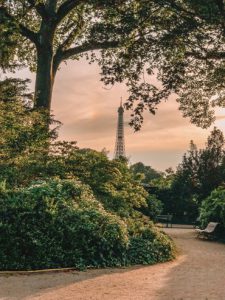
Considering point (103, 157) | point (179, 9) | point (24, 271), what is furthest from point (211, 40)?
point (24, 271)

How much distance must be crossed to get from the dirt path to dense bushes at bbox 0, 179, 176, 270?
701 mm

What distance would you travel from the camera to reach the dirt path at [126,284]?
7746mm

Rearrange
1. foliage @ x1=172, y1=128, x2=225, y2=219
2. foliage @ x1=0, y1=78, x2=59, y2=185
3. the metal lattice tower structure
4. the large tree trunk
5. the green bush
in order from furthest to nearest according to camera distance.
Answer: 1. the metal lattice tower structure
2. foliage @ x1=172, y1=128, x2=225, y2=219
3. the large tree trunk
4. foliage @ x1=0, y1=78, x2=59, y2=185
5. the green bush

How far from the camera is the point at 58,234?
435 inches

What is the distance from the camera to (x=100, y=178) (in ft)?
49.3

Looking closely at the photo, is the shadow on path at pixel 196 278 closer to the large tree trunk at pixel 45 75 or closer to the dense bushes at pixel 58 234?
the dense bushes at pixel 58 234

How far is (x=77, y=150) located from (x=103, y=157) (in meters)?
0.90

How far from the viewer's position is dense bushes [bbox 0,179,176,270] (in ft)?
34.8

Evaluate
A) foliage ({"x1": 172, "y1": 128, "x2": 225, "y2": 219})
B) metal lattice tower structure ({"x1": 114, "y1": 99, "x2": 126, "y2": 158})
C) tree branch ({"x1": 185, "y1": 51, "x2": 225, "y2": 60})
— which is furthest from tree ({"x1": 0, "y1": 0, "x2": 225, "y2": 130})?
metal lattice tower structure ({"x1": 114, "y1": 99, "x2": 126, "y2": 158})

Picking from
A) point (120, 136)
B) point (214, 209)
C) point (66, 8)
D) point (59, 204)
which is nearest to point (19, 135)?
point (59, 204)

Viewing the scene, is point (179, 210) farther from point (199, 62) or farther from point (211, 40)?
point (211, 40)

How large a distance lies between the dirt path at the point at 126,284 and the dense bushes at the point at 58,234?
0.70 metres

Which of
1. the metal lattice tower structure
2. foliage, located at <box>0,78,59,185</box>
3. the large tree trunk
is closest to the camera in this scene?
foliage, located at <box>0,78,59,185</box>

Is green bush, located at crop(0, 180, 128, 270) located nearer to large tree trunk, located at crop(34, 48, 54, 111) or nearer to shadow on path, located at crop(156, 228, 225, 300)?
shadow on path, located at crop(156, 228, 225, 300)
